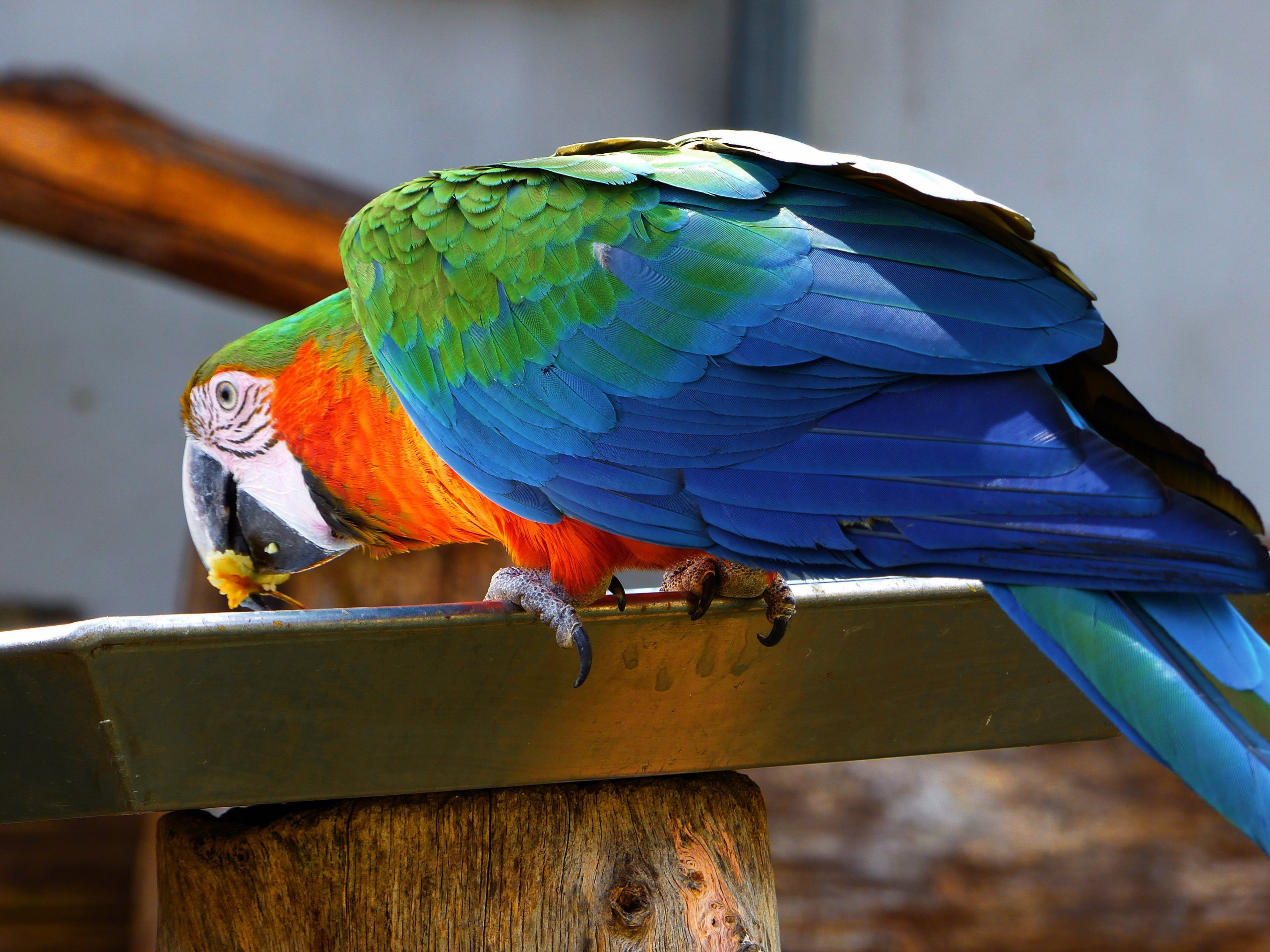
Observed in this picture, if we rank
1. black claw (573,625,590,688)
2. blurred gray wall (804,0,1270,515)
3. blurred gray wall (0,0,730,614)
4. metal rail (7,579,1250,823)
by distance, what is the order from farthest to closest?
blurred gray wall (0,0,730,614) → blurred gray wall (804,0,1270,515) → black claw (573,625,590,688) → metal rail (7,579,1250,823)

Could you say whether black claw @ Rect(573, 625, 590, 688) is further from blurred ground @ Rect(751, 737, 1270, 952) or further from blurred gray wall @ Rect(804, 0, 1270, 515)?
blurred gray wall @ Rect(804, 0, 1270, 515)

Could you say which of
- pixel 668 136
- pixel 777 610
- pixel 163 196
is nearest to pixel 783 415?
pixel 777 610

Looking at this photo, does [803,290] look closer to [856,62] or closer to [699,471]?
[699,471]

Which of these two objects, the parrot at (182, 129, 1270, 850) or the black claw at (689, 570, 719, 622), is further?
the black claw at (689, 570, 719, 622)

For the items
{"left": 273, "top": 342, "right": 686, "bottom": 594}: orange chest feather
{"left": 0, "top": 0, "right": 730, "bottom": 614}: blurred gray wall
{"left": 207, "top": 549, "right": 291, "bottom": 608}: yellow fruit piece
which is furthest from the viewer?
{"left": 0, "top": 0, "right": 730, "bottom": 614}: blurred gray wall

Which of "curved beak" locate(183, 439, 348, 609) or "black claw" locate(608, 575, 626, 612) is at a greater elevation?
"curved beak" locate(183, 439, 348, 609)

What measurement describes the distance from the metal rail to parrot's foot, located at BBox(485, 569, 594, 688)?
0.01m

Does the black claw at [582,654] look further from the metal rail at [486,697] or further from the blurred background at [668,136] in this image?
the blurred background at [668,136]

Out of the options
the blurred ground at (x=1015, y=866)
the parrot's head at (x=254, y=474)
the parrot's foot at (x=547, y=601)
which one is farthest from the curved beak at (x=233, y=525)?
the blurred ground at (x=1015, y=866)

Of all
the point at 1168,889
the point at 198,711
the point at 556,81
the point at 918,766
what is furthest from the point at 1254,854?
the point at 556,81

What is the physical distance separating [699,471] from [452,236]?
34cm

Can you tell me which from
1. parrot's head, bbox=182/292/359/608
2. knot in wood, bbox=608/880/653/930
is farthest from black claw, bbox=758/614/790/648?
parrot's head, bbox=182/292/359/608

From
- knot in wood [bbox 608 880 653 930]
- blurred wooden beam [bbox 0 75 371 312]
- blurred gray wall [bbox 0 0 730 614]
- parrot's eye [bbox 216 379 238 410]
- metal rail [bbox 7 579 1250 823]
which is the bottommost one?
knot in wood [bbox 608 880 653 930]

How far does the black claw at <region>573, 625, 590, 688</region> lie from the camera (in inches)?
37.7
